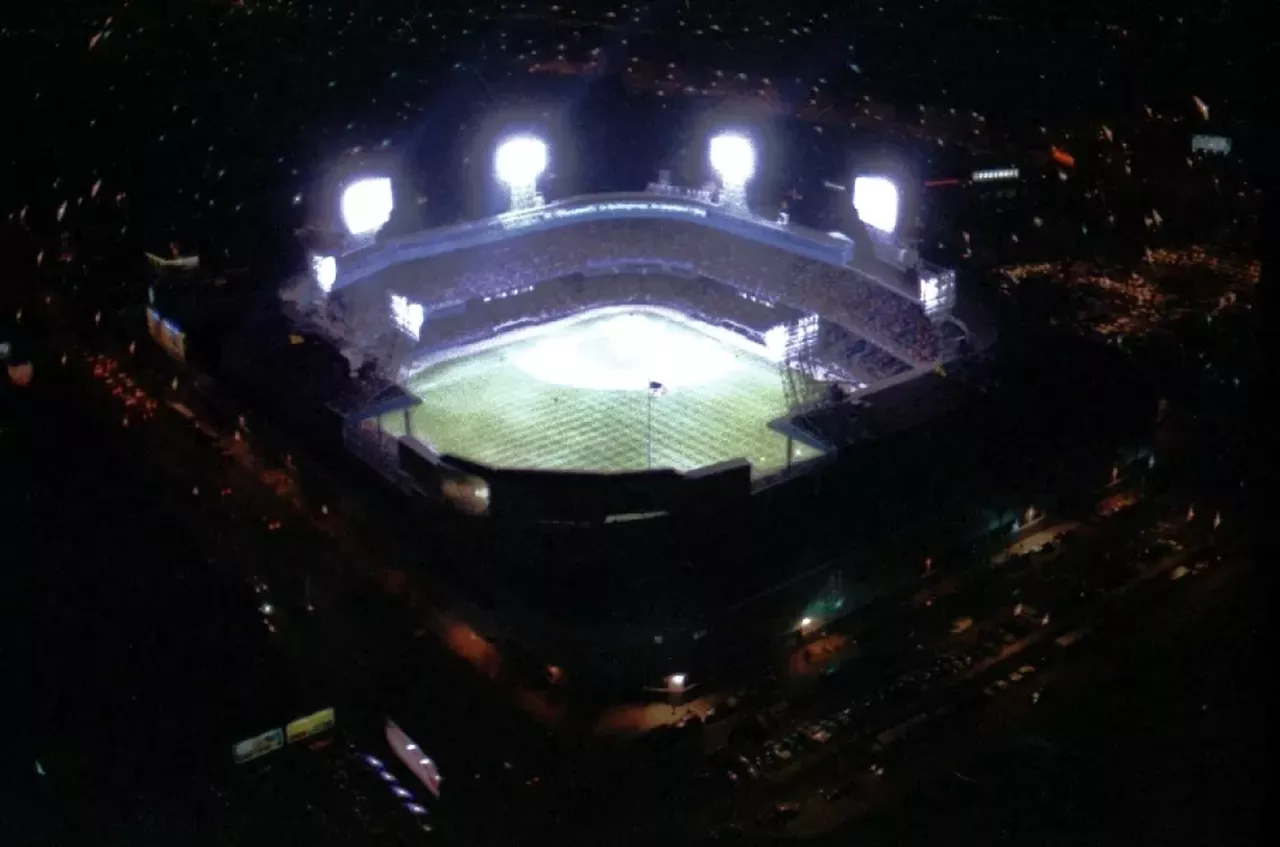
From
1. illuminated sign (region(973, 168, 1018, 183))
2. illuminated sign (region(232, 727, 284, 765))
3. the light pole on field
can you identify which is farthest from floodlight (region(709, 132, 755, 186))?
illuminated sign (region(232, 727, 284, 765))

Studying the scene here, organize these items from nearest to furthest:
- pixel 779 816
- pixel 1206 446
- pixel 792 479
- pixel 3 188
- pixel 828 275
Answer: pixel 779 816
pixel 792 479
pixel 1206 446
pixel 828 275
pixel 3 188

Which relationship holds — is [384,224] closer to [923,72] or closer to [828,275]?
[828,275]

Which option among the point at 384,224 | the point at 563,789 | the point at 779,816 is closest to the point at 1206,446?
the point at 779,816

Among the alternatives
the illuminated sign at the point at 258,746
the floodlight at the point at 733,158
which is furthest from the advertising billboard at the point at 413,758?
the floodlight at the point at 733,158

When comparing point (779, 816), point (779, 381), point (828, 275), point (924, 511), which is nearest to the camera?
point (779, 816)

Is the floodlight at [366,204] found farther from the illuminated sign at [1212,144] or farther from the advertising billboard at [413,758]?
the illuminated sign at [1212,144]

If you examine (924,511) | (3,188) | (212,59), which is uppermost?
(212,59)

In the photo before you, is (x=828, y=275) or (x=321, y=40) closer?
(x=828, y=275)
